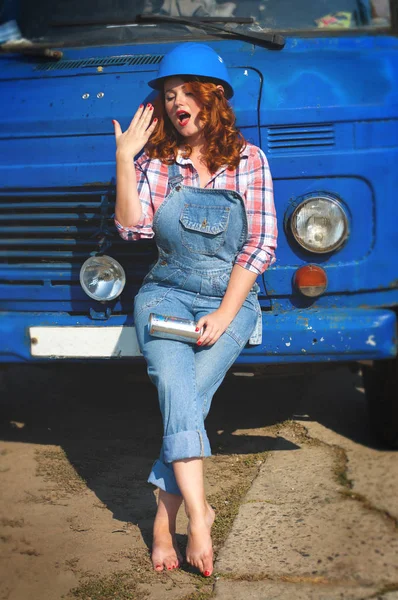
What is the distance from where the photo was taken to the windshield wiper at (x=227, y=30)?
3.66m

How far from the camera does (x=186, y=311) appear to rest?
3.11 meters

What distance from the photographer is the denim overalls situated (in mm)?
2979

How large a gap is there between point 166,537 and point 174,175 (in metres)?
1.23

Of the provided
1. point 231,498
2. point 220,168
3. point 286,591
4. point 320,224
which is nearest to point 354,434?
point 231,498

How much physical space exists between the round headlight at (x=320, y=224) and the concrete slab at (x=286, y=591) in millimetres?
1213

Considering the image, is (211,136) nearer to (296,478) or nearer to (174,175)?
(174,175)

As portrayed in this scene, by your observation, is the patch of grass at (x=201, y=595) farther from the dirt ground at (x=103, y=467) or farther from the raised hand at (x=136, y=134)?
the raised hand at (x=136, y=134)

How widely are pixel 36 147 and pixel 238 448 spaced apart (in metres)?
1.65

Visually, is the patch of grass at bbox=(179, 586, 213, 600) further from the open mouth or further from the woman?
the open mouth

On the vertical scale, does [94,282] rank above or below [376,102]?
below

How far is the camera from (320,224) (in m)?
3.33

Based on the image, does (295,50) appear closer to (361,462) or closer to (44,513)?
(361,462)

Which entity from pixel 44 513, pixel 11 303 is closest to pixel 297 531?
pixel 44 513

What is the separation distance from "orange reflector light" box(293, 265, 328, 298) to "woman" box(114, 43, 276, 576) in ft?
0.91
